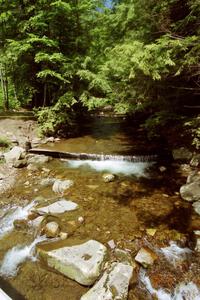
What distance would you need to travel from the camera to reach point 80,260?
370cm

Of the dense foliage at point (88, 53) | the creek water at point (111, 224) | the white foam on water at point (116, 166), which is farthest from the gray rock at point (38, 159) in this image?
the dense foliage at point (88, 53)

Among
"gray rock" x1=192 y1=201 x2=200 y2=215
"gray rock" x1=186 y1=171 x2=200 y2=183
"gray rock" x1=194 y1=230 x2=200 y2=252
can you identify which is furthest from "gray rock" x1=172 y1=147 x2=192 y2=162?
"gray rock" x1=194 y1=230 x2=200 y2=252

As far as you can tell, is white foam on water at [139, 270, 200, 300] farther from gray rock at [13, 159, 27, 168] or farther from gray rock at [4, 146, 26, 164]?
gray rock at [4, 146, 26, 164]

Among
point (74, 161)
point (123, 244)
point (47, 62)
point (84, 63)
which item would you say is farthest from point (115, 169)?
point (47, 62)

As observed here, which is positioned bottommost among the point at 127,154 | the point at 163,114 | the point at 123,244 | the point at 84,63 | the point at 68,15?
the point at 123,244

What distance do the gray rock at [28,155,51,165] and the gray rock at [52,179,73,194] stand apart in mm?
1819

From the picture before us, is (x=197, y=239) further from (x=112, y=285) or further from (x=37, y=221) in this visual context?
(x=37, y=221)

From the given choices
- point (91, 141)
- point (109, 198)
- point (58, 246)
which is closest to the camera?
point (58, 246)

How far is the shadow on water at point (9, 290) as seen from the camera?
3.31 m

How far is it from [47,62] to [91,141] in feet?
13.7

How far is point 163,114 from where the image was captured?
7926mm

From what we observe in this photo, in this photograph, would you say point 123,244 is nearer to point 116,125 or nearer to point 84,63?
point 84,63

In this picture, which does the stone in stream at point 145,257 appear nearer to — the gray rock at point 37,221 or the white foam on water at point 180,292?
the white foam on water at point 180,292

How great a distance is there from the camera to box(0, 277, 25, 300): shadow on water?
10.9ft
